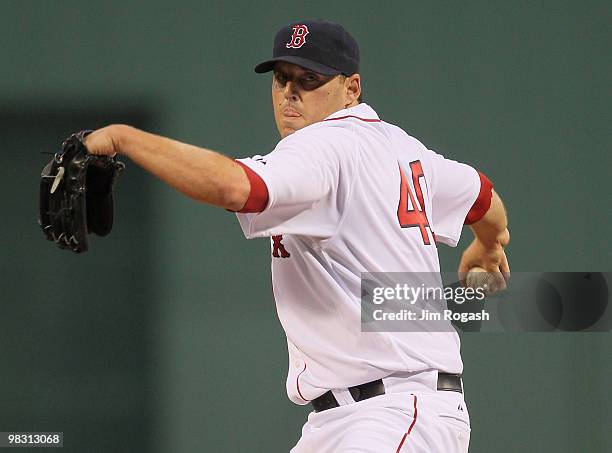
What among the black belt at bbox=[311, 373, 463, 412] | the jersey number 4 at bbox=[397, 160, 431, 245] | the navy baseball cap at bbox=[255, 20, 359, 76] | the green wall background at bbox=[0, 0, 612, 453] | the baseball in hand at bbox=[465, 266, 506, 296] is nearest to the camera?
the black belt at bbox=[311, 373, 463, 412]

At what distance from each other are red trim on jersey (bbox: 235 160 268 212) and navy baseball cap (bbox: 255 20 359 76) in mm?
538

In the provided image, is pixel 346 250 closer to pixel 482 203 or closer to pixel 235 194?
pixel 235 194

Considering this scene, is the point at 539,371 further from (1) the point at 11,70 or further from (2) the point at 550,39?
(1) the point at 11,70

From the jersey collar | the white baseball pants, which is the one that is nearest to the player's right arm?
the jersey collar

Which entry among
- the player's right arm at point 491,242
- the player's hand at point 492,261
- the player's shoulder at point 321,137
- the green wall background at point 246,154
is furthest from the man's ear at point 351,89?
the green wall background at point 246,154

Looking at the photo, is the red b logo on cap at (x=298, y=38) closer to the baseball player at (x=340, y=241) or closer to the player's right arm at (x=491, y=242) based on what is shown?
the baseball player at (x=340, y=241)

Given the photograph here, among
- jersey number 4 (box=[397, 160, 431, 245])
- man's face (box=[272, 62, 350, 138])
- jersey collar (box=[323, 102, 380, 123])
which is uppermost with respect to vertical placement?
man's face (box=[272, 62, 350, 138])

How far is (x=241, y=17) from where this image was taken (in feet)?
15.2

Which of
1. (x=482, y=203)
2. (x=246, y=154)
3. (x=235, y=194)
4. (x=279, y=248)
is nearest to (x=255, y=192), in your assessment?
(x=235, y=194)

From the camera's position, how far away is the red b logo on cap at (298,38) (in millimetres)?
2627

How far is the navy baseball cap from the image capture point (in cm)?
262

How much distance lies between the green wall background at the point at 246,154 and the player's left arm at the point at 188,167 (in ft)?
7.84

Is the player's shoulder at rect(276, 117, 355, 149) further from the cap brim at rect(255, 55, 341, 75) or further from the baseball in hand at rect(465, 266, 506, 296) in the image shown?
the baseball in hand at rect(465, 266, 506, 296)

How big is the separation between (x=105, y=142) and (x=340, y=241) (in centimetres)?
56
